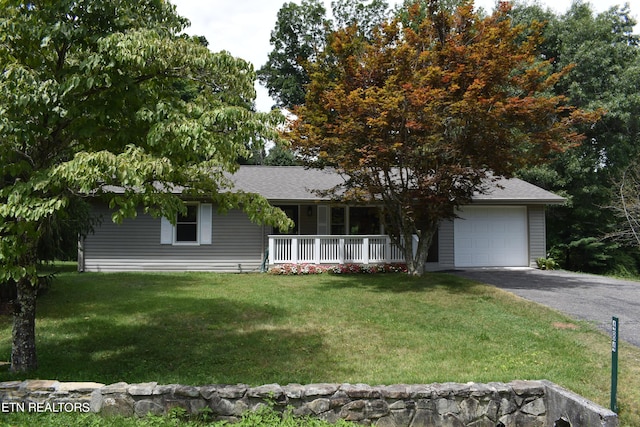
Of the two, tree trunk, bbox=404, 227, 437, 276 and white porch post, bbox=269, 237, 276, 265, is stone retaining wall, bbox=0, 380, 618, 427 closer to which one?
tree trunk, bbox=404, 227, 437, 276

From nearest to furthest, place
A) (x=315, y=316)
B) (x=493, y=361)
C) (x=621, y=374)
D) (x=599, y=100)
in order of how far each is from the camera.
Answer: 1. (x=621, y=374)
2. (x=493, y=361)
3. (x=315, y=316)
4. (x=599, y=100)

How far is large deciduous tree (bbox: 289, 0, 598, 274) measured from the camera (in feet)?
33.8

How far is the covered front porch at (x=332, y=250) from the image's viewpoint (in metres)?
14.5

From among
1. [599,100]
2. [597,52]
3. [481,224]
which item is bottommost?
[481,224]

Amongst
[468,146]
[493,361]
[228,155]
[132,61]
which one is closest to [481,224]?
[468,146]

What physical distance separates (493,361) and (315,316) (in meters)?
3.39

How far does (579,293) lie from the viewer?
33.2 feet

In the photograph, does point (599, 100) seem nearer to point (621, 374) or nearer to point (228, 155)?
point (621, 374)

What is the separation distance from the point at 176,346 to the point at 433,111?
7.38m

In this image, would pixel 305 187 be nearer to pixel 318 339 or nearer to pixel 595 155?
pixel 318 339

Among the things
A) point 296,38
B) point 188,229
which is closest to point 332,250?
point 188,229

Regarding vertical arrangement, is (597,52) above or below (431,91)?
above

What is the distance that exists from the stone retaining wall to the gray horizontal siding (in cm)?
1054

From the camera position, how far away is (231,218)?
15.0 meters
